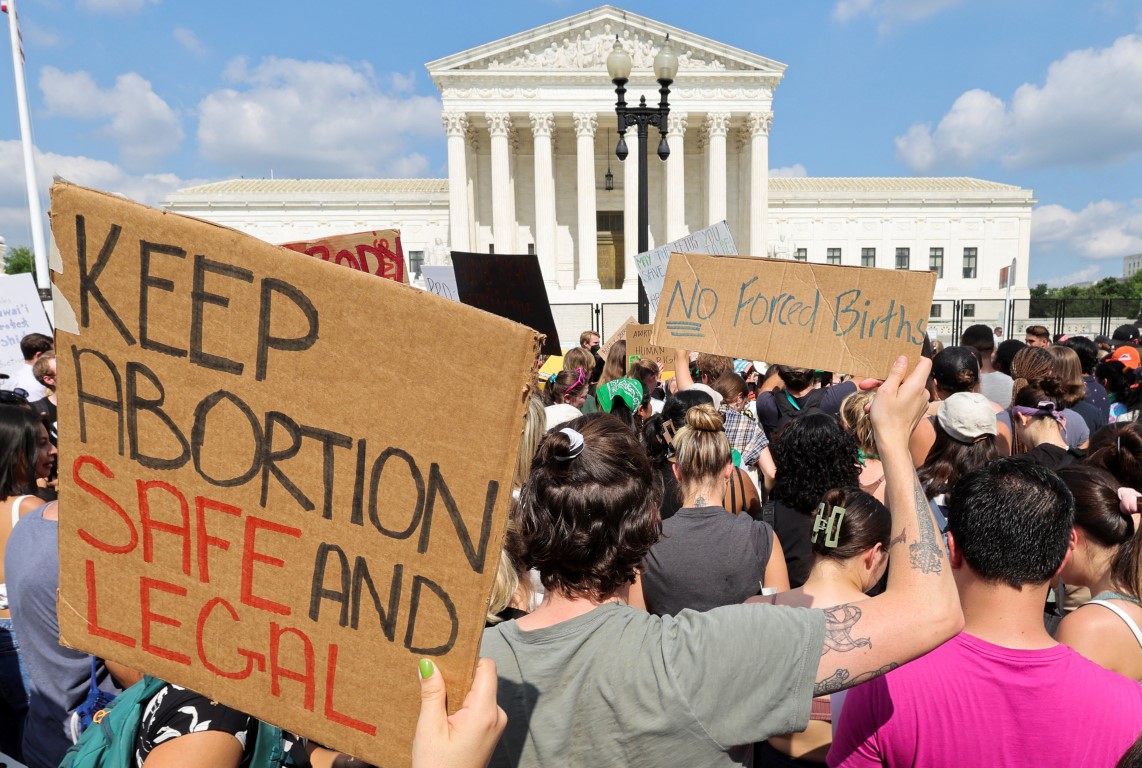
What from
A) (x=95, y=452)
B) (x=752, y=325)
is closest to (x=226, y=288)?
(x=95, y=452)

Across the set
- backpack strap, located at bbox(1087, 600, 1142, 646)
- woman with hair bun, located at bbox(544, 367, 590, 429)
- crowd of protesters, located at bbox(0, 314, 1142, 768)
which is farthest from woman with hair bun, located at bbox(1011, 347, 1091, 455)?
woman with hair bun, located at bbox(544, 367, 590, 429)

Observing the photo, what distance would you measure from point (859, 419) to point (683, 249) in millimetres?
3723

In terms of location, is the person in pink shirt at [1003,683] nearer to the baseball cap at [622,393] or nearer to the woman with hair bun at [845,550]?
the woman with hair bun at [845,550]

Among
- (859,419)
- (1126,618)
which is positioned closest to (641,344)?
(859,419)

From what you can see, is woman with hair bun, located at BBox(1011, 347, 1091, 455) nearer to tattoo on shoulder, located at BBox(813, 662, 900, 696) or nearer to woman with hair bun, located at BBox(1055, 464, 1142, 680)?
woman with hair bun, located at BBox(1055, 464, 1142, 680)

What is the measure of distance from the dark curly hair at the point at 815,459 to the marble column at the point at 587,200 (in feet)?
129

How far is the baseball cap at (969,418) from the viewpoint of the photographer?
3.51 m

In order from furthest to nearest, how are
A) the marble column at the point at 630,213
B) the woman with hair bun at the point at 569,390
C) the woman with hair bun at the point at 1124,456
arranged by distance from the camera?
the marble column at the point at 630,213, the woman with hair bun at the point at 569,390, the woman with hair bun at the point at 1124,456

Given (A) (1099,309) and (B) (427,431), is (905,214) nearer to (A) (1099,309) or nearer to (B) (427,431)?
(A) (1099,309)

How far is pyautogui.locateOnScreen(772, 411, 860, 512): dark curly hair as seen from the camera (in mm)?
3297

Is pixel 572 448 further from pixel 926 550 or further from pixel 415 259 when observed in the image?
pixel 415 259

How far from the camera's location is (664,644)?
1.44 m

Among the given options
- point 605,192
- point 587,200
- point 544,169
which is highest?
point 544,169

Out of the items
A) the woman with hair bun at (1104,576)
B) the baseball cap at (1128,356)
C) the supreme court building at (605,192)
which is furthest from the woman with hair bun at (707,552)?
the supreme court building at (605,192)
